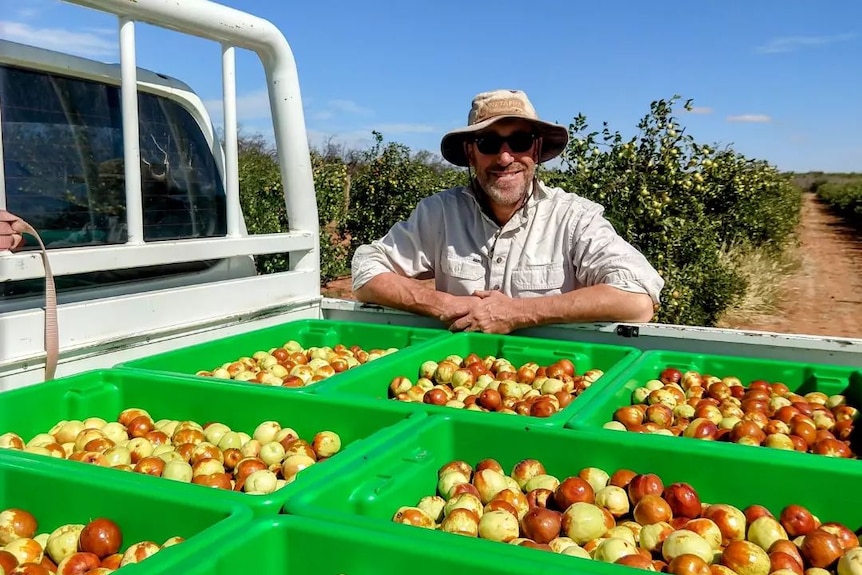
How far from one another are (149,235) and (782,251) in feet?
59.8

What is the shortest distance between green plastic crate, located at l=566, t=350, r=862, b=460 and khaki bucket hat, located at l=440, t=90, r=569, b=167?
1373 mm

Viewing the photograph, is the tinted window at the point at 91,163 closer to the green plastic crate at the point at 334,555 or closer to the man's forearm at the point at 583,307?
the man's forearm at the point at 583,307

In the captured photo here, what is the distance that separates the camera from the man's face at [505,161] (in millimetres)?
3330

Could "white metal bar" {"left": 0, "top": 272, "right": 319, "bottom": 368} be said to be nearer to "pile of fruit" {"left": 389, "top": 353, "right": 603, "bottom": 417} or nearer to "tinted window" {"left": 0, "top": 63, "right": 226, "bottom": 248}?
"tinted window" {"left": 0, "top": 63, "right": 226, "bottom": 248}

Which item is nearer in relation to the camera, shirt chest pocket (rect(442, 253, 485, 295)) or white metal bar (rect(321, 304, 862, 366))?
white metal bar (rect(321, 304, 862, 366))

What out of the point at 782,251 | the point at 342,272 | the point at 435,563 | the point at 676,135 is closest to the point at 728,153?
the point at 676,135

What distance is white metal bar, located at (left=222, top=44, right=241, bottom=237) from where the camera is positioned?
8.41 feet

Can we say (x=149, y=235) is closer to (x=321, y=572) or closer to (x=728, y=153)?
(x=321, y=572)

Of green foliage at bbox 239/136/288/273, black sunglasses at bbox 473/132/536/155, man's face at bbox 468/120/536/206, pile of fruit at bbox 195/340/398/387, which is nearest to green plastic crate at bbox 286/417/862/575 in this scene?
pile of fruit at bbox 195/340/398/387

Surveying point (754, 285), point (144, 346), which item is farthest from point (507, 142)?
point (754, 285)

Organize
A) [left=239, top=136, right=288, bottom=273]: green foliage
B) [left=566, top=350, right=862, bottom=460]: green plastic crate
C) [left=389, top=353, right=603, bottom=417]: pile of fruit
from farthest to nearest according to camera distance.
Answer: [left=239, top=136, right=288, bottom=273]: green foliage → [left=389, top=353, right=603, bottom=417]: pile of fruit → [left=566, top=350, right=862, bottom=460]: green plastic crate

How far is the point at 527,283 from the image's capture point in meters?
3.27

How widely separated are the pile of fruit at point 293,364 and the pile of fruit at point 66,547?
2.75 feet

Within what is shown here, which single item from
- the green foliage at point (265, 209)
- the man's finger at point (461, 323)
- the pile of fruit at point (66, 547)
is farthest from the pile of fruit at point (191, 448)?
the green foliage at point (265, 209)
